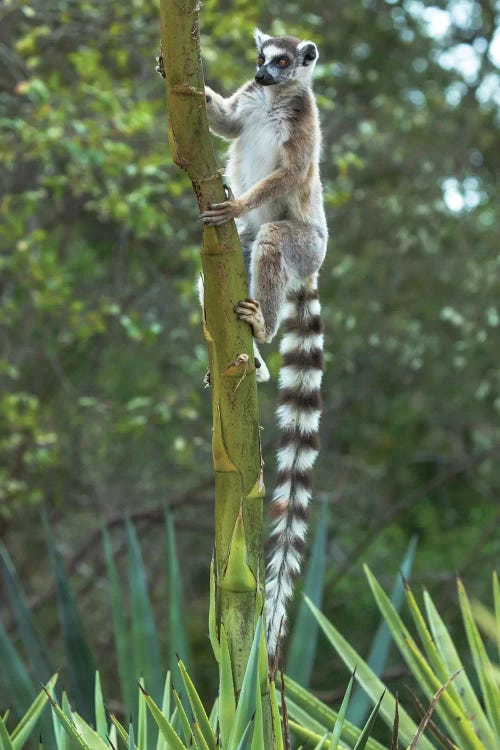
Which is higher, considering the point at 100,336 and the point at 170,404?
the point at 100,336

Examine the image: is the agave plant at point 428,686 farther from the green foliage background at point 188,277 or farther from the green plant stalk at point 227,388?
the green foliage background at point 188,277

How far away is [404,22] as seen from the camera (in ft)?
31.0

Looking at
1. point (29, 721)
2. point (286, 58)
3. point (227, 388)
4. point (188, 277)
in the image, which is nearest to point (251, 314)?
point (227, 388)

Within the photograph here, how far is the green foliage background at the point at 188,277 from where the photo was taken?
723 cm

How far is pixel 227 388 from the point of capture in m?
2.22

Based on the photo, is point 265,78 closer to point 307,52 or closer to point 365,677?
point 307,52

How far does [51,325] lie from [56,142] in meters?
2.63

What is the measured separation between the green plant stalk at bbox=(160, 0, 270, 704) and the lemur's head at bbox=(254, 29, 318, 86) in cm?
183

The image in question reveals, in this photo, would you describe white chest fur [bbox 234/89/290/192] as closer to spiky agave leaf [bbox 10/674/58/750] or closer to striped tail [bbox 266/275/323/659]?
striped tail [bbox 266/275/323/659]

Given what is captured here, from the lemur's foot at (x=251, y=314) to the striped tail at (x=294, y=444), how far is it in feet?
0.97

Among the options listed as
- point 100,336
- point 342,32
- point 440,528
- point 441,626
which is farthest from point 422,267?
A: point 440,528

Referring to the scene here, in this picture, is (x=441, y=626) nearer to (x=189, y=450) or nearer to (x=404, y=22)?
(x=189, y=450)

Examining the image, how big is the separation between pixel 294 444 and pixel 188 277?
17.7 feet

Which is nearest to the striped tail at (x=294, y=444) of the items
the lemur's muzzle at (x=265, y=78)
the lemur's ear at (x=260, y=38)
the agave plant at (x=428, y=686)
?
the agave plant at (x=428, y=686)
